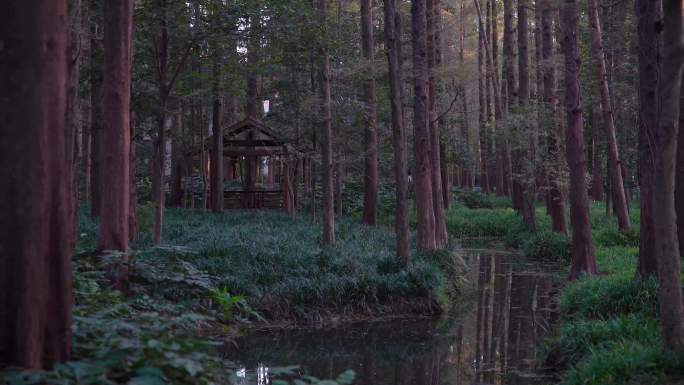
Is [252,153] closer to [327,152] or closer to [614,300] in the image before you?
[327,152]

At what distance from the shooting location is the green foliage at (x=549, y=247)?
18.4 meters

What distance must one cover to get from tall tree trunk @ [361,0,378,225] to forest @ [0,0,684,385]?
105 millimetres

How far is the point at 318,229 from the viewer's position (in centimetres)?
1975

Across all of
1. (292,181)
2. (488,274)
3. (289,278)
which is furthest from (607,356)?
(292,181)

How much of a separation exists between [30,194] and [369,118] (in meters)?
17.2

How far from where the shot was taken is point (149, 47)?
15836 millimetres

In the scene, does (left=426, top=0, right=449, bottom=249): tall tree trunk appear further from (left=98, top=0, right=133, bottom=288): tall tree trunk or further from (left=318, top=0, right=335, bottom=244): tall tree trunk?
(left=98, top=0, right=133, bottom=288): tall tree trunk

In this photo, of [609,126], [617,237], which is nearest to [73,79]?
[617,237]

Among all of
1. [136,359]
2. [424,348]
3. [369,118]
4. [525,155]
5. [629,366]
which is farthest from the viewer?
[525,155]

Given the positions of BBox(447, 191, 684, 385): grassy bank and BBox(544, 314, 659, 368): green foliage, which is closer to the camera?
BBox(447, 191, 684, 385): grassy bank

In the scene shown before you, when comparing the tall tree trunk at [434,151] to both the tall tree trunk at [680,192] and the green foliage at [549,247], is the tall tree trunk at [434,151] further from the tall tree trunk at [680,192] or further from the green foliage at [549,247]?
the tall tree trunk at [680,192]

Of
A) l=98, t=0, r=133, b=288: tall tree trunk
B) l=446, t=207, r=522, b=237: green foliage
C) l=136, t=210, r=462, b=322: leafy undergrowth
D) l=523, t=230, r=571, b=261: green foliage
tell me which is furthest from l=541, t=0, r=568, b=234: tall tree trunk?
l=98, t=0, r=133, b=288: tall tree trunk

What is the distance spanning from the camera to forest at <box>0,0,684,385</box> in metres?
3.46

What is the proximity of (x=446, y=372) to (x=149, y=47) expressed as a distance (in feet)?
33.3
